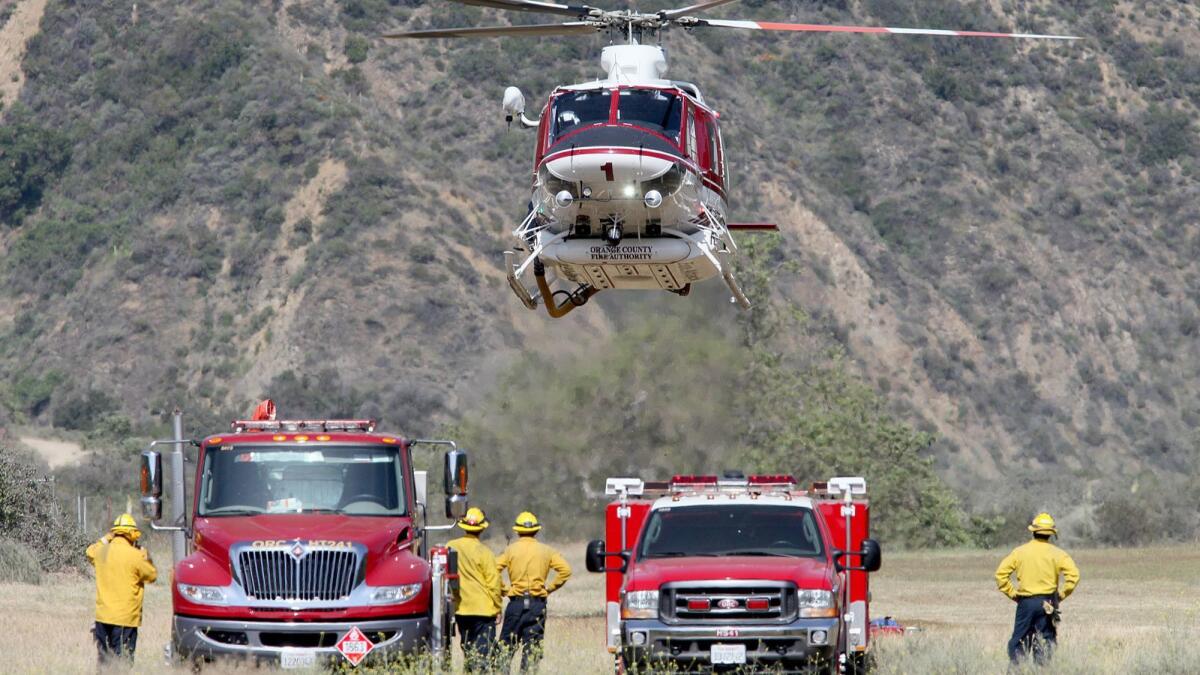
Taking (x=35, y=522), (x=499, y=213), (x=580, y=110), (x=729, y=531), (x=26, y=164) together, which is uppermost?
(x=26, y=164)

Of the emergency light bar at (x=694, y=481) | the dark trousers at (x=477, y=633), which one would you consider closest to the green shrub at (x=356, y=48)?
the emergency light bar at (x=694, y=481)

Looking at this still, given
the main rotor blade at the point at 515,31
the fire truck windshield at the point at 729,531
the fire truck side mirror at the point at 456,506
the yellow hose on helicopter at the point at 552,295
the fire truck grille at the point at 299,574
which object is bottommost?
the fire truck grille at the point at 299,574

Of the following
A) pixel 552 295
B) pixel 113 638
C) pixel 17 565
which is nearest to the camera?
pixel 113 638

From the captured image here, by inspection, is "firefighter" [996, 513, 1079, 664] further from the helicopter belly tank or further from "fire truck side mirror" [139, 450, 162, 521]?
"fire truck side mirror" [139, 450, 162, 521]

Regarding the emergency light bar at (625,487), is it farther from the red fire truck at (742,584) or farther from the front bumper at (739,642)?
the front bumper at (739,642)

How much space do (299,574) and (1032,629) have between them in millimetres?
6254

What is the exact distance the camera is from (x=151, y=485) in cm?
1580

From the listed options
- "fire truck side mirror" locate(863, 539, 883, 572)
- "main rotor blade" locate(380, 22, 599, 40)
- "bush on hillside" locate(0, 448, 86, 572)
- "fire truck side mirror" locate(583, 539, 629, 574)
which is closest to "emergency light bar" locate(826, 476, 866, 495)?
"fire truck side mirror" locate(863, 539, 883, 572)

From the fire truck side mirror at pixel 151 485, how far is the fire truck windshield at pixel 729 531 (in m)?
4.11

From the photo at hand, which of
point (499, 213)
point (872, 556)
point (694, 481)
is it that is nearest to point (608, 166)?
point (694, 481)

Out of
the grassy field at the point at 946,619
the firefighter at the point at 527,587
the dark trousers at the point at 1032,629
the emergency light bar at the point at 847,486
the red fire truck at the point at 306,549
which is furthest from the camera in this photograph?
the emergency light bar at the point at 847,486

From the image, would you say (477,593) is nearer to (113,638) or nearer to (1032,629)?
(113,638)

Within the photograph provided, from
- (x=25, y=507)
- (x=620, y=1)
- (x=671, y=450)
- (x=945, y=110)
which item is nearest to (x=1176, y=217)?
(x=945, y=110)

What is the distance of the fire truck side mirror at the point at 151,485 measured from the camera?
15773mm
